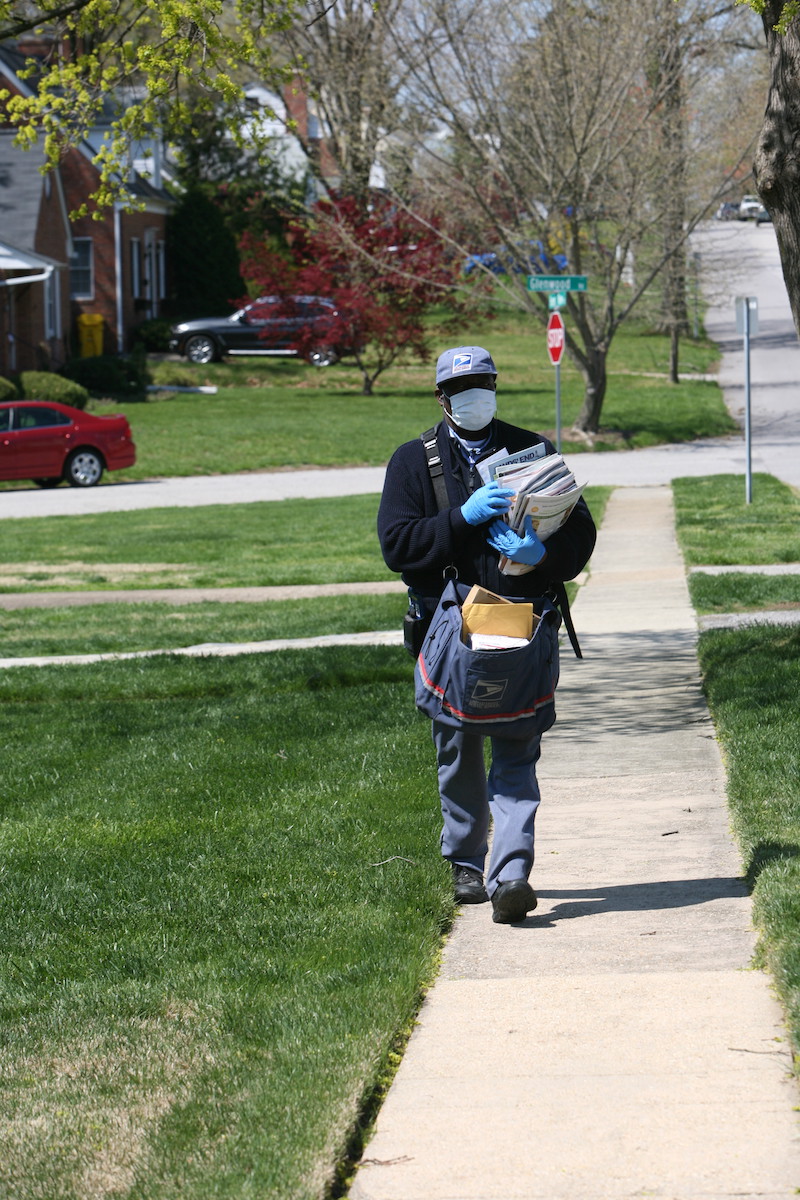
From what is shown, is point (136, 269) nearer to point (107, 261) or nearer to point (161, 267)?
point (107, 261)

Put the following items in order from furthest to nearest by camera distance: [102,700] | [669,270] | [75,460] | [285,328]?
[285,328] → [669,270] → [75,460] → [102,700]

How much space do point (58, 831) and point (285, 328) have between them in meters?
36.5

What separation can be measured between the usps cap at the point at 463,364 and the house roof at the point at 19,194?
34011 mm

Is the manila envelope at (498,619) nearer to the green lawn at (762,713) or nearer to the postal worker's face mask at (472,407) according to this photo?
the postal worker's face mask at (472,407)

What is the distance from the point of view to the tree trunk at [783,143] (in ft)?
23.8

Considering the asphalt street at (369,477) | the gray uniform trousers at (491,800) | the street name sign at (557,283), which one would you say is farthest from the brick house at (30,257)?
the gray uniform trousers at (491,800)

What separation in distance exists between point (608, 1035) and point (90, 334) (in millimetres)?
41000

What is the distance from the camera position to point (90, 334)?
43.0 m

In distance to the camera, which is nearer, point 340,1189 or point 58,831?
point 340,1189

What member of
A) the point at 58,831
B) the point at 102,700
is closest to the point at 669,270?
the point at 102,700

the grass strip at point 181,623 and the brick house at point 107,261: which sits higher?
the brick house at point 107,261

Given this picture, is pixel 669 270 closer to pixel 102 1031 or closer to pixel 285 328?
pixel 285 328

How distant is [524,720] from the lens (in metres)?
4.88

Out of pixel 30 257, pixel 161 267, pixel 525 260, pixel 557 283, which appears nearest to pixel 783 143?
pixel 557 283
